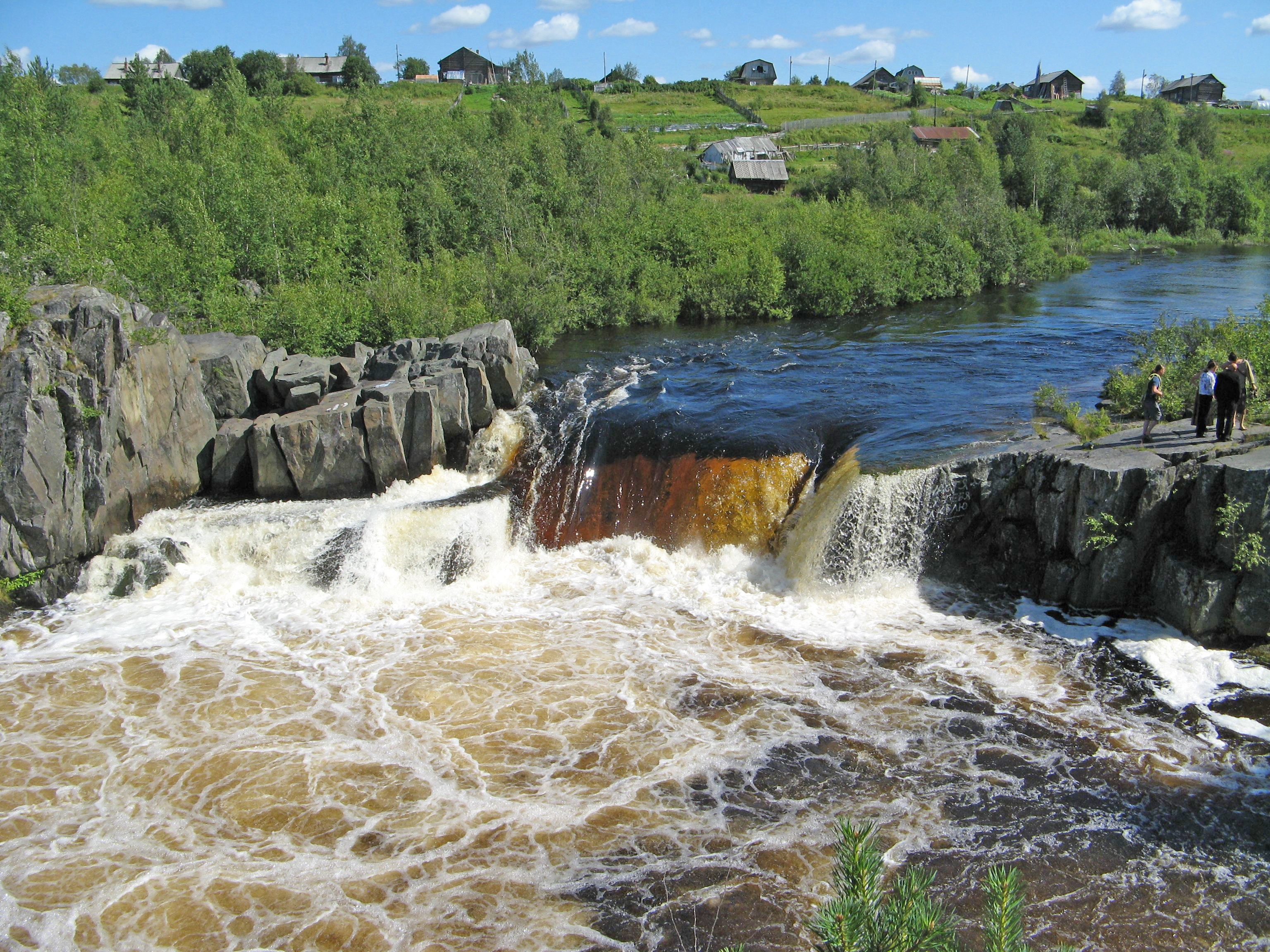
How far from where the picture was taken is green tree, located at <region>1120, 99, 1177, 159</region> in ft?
254

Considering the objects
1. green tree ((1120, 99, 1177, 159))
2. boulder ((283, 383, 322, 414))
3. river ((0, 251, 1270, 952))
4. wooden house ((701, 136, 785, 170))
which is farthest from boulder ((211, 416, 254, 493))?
green tree ((1120, 99, 1177, 159))

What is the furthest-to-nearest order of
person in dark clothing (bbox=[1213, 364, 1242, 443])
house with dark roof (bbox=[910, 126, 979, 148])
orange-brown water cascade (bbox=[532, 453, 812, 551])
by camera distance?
house with dark roof (bbox=[910, 126, 979, 148]), orange-brown water cascade (bbox=[532, 453, 812, 551]), person in dark clothing (bbox=[1213, 364, 1242, 443])

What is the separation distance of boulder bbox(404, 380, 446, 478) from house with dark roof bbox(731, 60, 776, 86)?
117048 millimetres

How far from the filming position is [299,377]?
21.8 metres

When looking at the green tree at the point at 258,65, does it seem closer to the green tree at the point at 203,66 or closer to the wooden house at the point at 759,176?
the green tree at the point at 203,66

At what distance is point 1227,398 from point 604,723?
473 inches

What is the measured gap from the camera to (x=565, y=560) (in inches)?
733

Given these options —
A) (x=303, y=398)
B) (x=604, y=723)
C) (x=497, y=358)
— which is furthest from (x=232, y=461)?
(x=604, y=723)

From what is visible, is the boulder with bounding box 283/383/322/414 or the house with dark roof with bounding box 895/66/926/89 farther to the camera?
the house with dark roof with bounding box 895/66/926/89

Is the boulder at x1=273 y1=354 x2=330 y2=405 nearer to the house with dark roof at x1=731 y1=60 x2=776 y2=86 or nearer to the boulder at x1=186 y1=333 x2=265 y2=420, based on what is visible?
the boulder at x1=186 y1=333 x2=265 y2=420

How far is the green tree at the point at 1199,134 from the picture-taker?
79438 millimetres

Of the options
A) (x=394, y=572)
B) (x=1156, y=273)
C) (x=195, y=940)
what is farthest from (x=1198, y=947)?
(x=1156, y=273)

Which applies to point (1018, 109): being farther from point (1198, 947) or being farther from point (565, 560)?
point (1198, 947)

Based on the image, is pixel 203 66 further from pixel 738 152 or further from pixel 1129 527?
pixel 1129 527
